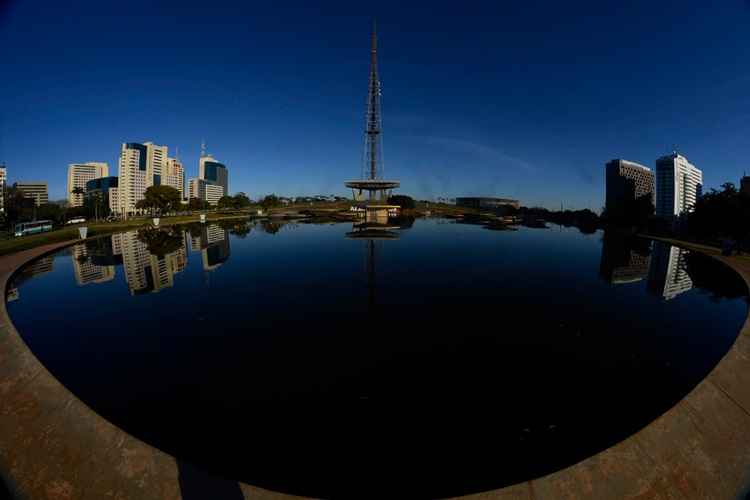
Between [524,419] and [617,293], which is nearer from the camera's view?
[524,419]

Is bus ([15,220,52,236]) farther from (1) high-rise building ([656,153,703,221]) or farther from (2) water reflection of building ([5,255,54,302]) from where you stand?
(1) high-rise building ([656,153,703,221])

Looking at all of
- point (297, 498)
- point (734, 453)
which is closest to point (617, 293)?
point (734, 453)

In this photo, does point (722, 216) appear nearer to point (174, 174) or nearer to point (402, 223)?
point (402, 223)

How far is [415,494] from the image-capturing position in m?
3.72

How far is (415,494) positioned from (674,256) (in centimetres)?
3127

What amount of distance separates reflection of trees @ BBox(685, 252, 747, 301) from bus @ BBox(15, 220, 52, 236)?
170 ft

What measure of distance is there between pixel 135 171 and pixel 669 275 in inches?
7451

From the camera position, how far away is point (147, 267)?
16344 mm

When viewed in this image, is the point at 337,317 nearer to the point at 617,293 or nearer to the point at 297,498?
the point at 297,498

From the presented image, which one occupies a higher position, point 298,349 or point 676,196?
point 676,196

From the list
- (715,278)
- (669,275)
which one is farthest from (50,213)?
(715,278)

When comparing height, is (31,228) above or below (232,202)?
below

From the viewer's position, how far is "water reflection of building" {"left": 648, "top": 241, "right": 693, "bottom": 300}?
13.7 metres

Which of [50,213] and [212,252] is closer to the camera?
[212,252]
